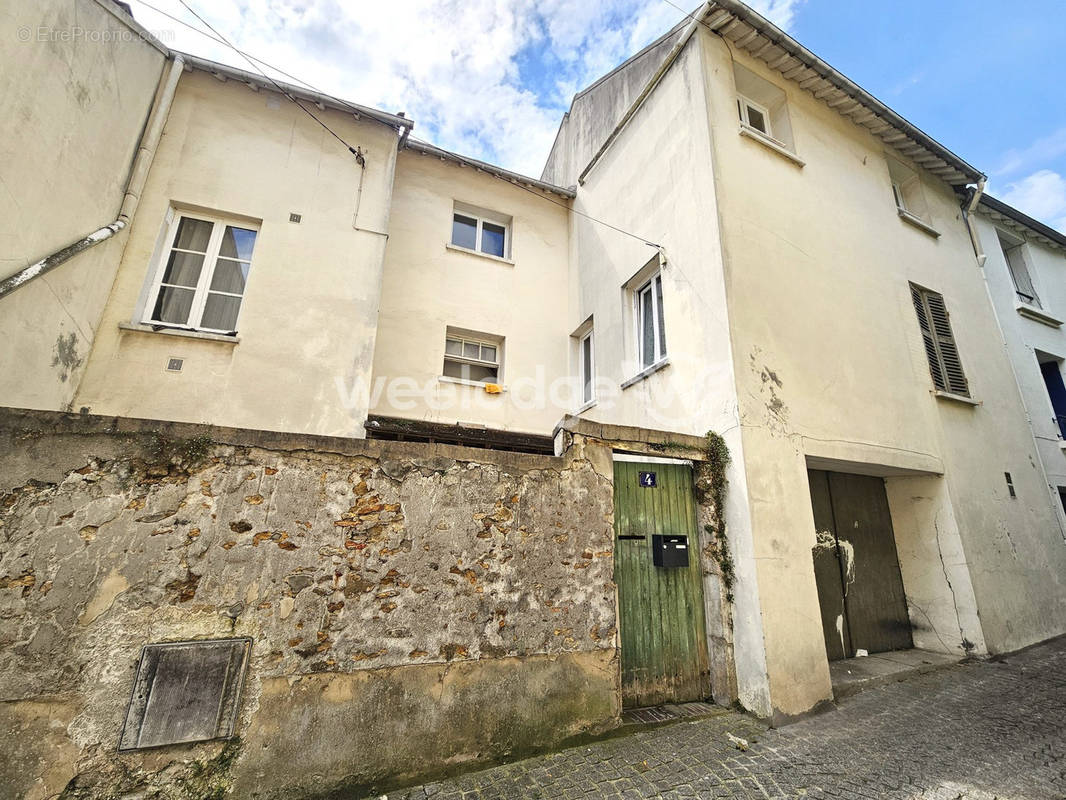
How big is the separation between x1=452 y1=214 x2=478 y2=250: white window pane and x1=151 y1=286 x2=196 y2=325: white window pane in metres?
4.30

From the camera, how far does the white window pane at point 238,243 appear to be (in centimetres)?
608

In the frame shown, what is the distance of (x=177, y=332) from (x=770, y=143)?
26.0 ft

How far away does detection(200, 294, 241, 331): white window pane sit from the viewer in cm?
570

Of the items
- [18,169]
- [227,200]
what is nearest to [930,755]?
[18,169]

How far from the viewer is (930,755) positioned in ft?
10.4

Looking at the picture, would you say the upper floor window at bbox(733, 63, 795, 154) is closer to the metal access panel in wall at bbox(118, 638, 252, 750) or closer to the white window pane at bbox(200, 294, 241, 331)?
the white window pane at bbox(200, 294, 241, 331)

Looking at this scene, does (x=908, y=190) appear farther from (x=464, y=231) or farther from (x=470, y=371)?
(x=470, y=371)

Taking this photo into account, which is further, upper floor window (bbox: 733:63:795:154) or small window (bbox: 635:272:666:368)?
upper floor window (bbox: 733:63:795:154)

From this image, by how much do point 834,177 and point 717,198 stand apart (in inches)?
113

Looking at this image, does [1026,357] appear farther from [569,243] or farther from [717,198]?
[569,243]

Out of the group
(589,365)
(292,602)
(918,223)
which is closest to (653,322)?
(589,365)

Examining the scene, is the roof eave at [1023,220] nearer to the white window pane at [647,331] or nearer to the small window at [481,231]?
the white window pane at [647,331]

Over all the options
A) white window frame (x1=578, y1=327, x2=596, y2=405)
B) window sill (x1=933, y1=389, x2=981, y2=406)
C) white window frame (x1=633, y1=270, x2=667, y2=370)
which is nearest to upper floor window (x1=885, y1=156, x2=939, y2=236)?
window sill (x1=933, y1=389, x2=981, y2=406)

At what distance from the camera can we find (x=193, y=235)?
6047mm
